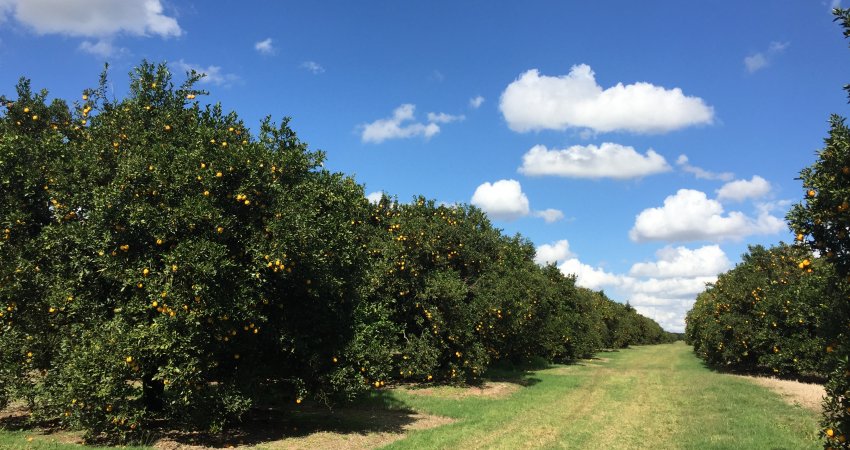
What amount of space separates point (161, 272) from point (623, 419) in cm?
1360

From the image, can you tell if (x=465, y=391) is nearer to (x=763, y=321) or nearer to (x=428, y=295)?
(x=428, y=295)

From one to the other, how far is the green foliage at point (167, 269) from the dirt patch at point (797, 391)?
15.8 metres

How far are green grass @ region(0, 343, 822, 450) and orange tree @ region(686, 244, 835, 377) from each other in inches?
191

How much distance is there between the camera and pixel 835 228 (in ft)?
22.7

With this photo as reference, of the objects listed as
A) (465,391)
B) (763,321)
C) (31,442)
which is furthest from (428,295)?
(763,321)

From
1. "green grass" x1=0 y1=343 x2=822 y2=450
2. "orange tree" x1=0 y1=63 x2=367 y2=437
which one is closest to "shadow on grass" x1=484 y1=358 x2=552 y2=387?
"green grass" x1=0 y1=343 x2=822 y2=450

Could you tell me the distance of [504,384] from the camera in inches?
953

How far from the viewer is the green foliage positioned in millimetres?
9961

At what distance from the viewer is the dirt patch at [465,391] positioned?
20.1 m

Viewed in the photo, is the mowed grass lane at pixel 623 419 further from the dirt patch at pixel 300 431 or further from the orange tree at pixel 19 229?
the orange tree at pixel 19 229

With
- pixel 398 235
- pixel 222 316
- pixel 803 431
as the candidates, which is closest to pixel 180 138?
pixel 222 316

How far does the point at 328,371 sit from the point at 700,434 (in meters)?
9.84

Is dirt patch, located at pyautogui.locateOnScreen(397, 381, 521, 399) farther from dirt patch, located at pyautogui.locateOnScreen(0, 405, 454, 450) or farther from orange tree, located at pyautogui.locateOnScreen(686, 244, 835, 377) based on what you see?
orange tree, located at pyautogui.locateOnScreen(686, 244, 835, 377)

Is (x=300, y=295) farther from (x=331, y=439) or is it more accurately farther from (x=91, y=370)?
(x=91, y=370)
